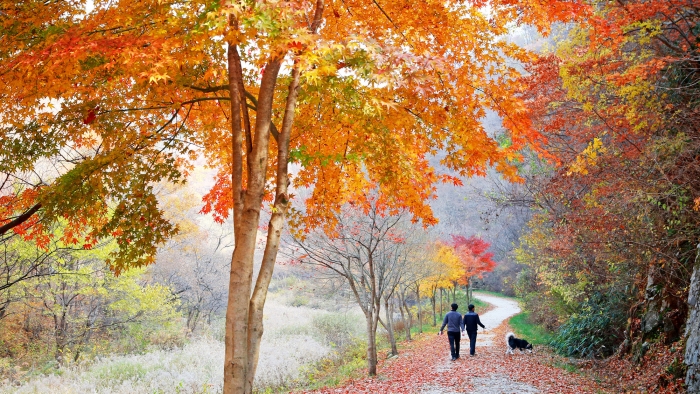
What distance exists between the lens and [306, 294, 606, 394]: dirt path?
939 cm

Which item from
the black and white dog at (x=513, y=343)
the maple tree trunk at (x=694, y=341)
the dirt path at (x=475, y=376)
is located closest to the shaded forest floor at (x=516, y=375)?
the dirt path at (x=475, y=376)

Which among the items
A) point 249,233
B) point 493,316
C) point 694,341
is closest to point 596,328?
point 694,341

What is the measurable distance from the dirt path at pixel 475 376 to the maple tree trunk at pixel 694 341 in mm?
2021

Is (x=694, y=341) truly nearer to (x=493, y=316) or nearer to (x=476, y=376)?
(x=476, y=376)

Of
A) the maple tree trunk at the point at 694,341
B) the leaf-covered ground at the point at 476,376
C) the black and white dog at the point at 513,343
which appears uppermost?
the maple tree trunk at the point at 694,341

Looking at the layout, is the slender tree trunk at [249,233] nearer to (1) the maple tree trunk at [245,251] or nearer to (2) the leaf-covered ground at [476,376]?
(1) the maple tree trunk at [245,251]

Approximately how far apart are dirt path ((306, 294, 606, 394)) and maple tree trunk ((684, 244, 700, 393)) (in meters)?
2.02

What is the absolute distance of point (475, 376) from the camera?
1059 centimetres

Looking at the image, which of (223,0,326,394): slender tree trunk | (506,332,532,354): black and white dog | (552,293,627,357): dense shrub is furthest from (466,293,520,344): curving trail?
(223,0,326,394): slender tree trunk

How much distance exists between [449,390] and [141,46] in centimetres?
800

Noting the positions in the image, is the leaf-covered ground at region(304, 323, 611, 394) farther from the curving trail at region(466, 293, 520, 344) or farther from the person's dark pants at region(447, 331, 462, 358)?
the curving trail at region(466, 293, 520, 344)

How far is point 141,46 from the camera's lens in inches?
205

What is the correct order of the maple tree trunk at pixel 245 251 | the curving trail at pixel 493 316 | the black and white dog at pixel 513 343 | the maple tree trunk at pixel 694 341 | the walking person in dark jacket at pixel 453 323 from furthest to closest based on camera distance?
the curving trail at pixel 493 316
the black and white dog at pixel 513 343
the walking person in dark jacket at pixel 453 323
the maple tree trunk at pixel 694 341
the maple tree trunk at pixel 245 251

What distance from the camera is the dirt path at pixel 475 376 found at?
9.39 meters
